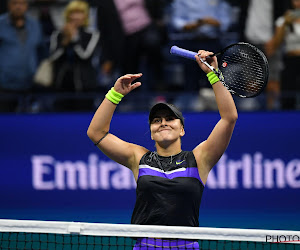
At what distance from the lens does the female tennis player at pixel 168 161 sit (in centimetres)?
386

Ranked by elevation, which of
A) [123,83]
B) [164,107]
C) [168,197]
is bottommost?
[168,197]

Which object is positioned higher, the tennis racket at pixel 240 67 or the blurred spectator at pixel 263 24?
the blurred spectator at pixel 263 24

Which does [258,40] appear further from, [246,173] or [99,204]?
[99,204]

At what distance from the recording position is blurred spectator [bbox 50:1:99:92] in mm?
8523

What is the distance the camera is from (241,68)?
461 centimetres

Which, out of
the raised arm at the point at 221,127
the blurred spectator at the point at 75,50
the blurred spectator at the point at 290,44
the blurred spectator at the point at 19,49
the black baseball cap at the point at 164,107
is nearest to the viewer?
the raised arm at the point at 221,127

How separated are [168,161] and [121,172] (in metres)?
4.11

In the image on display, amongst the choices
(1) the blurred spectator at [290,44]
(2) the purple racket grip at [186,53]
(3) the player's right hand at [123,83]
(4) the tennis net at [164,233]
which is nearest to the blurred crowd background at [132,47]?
(1) the blurred spectator at [290,44]

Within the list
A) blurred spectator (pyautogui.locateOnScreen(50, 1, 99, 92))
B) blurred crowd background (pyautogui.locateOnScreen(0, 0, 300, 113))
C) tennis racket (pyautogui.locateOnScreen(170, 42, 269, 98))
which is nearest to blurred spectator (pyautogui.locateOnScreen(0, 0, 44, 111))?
blurred crowd background (pyautogui.locateOnScreen(0, 0, 300, 113))

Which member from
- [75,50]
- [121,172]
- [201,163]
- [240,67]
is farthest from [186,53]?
[75,50]

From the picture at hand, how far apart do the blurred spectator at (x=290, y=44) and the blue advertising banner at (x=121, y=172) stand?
50 centimetres

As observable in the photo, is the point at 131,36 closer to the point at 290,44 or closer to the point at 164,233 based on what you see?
the point at 290,44

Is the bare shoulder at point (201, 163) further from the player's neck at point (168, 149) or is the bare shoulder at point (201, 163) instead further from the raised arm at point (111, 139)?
the raised arm at point (111, 139)

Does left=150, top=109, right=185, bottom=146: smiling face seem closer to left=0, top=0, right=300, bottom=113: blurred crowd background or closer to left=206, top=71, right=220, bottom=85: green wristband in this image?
left=206, top=71, right=220, bottom=85: green wristband
